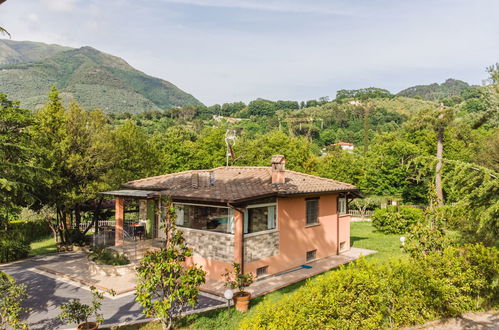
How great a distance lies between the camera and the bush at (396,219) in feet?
80.8

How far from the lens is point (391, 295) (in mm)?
8195

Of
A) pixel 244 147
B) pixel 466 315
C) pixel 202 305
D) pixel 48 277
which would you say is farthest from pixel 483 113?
pixel 244 147

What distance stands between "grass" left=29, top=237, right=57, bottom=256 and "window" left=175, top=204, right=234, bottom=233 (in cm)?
998

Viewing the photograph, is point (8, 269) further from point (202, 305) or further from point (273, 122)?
point (273, 122)

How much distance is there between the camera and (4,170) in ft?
30.7

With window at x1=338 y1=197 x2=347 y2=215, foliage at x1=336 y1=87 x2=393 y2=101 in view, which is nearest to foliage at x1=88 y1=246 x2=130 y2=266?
window at x1=338 y1=197 x2=347 y2=215

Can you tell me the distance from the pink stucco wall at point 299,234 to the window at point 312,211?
250mm

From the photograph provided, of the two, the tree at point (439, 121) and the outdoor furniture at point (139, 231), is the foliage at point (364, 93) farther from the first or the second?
the outdoor furniture at point (139, 231)

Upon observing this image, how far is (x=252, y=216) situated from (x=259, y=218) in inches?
15.4

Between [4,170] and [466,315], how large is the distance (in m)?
13.7

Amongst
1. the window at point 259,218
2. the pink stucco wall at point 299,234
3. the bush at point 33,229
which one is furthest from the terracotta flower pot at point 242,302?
the bush at point 33,229

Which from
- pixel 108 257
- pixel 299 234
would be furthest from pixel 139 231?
pixel 299 234

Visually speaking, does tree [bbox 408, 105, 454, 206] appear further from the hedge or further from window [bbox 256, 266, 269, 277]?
window [bbox 256, 266, 269, 277]

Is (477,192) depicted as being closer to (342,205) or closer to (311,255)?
(311,255)
